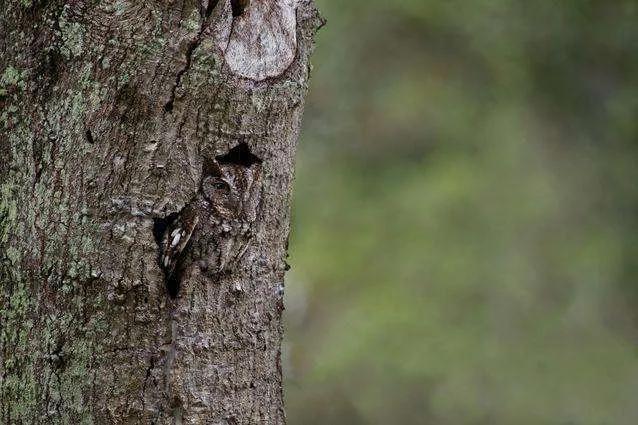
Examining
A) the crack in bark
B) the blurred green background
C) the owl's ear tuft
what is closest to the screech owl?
the owl's ear tuft

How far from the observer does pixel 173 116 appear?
1.35 meters

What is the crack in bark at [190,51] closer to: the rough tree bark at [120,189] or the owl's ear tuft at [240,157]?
the rough tree bark at [120,189]

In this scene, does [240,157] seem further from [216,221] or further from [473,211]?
[473,211]

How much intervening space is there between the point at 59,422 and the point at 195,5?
2.13ft

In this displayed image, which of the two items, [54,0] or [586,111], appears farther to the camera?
[586,111]

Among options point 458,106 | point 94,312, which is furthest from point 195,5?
point 458,106

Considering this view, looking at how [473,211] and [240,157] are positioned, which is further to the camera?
[473,211]

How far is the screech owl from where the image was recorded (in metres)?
1.36

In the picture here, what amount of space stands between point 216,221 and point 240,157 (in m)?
0.11

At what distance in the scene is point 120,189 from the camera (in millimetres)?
1341

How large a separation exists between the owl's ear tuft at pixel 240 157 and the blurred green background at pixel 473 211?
10.5 feet

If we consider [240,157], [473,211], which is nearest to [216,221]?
[240,157]

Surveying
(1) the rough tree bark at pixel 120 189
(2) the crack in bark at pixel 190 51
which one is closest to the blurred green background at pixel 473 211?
(1) the rough tree bark at pixel 120 189

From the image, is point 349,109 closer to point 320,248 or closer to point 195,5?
point 320,248
